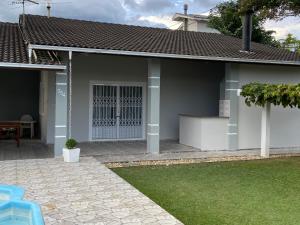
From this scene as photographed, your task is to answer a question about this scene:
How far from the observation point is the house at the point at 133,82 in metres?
12.4

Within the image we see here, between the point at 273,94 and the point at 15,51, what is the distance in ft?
25.2

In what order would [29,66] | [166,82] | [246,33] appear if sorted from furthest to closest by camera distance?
[166,82] → [246,33] → [29,66]

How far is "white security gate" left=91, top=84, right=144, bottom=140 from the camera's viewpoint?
50.6 ft

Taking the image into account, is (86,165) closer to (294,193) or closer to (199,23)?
(294,193)

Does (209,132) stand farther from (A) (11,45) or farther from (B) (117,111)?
(A) (11,45)

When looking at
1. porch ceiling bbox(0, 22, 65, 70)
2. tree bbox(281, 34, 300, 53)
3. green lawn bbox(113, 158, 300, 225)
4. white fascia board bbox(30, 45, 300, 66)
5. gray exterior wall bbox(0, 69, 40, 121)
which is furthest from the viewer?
tree bbox(281, 34, 300, 53)

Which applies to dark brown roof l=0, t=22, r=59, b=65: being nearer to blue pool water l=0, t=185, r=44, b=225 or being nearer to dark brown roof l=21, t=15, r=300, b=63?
dark brown roof l=21, t=15, r=300, b=63

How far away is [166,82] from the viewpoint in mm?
16688

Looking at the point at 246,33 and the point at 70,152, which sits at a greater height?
the point at 246,33

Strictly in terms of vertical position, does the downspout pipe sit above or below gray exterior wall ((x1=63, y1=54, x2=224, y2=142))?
above

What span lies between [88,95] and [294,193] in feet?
29.2

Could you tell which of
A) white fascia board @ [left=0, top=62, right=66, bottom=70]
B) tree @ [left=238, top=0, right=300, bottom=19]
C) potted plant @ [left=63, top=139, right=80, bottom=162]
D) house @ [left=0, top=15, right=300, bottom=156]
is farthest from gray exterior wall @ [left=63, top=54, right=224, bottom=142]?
tree @ [left=238, top=0, right=300, bottom=19]

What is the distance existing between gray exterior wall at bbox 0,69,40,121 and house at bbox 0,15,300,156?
0.13ft

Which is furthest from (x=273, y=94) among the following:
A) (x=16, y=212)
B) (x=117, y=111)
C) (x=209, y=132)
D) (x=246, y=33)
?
(x=16, y=212)
